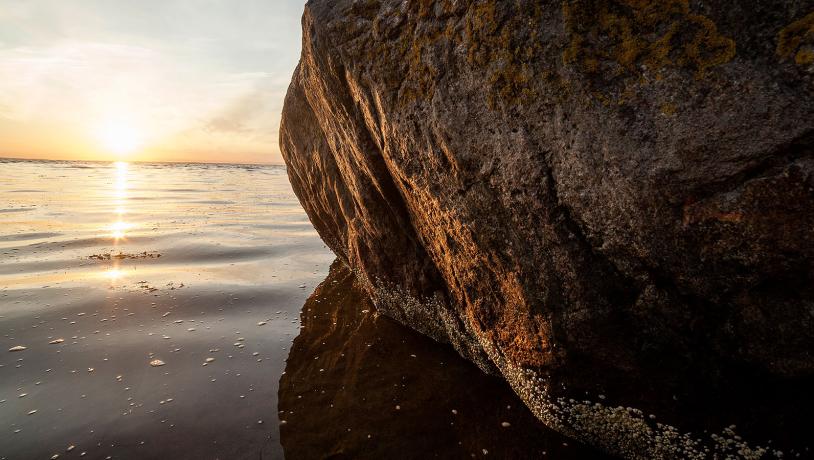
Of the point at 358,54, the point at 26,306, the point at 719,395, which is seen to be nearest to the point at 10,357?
the point at 26,306

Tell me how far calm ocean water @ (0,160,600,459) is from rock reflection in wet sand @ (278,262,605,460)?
1 cm

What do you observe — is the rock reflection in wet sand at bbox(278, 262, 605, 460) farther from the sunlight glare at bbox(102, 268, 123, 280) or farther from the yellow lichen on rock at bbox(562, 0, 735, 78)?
the sunlight glare at bbox(102, 268, 123, 280)

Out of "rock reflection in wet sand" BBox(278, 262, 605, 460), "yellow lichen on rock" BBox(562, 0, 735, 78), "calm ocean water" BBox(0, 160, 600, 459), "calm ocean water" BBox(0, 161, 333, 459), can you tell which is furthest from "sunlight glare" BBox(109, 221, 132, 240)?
"yellow lichen on rock" BBox(562, 0, 735, 78)

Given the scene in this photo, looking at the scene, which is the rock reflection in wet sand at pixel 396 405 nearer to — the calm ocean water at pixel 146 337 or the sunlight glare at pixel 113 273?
the calm ocean water at pixel 146 337

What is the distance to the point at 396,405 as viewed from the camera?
398cm

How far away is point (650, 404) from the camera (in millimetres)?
2859

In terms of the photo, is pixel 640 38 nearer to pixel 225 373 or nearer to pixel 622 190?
pixel 622 190

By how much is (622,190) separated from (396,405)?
2732mm

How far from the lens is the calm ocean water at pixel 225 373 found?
11.4ft

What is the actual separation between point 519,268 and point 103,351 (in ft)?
15.4

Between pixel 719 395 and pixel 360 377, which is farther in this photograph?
pixel 360 377

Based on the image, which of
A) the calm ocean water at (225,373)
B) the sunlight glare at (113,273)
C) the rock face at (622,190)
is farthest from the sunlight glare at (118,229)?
the rock face at (622,190)

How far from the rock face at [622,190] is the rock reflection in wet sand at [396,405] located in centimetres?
30

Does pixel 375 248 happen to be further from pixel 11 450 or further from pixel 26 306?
pixel 26 306
